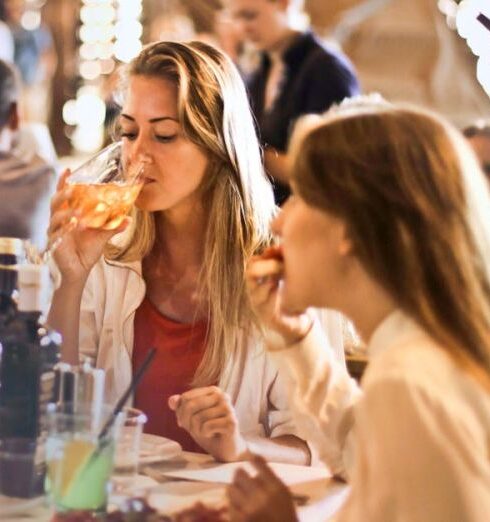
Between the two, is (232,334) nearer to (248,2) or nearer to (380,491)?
(380,491)

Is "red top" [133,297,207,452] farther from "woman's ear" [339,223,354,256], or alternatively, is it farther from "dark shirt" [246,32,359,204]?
"dark shirt" [246,32,359,204]

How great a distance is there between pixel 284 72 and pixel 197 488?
213cm

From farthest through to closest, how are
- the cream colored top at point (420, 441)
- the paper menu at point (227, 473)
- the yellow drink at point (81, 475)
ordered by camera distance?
the paper menu at point (227, 473)
the yellow drink at point (81, 475)
the cream colored top at point (420, 441)

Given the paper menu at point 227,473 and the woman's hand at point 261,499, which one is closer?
the woman's hand at point 261,499

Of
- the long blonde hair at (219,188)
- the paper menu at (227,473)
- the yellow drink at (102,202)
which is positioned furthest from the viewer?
the long blonde hair at (219,188)

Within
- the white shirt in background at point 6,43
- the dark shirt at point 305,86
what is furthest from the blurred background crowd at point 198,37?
the dark shirt at point 305,86

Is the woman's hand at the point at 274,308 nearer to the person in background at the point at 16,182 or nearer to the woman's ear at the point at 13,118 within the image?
the person in background at the point at 16,182

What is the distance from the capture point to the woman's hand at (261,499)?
1097 millimetres

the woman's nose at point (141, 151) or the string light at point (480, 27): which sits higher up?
the string light at point (480, 27)

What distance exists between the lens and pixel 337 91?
3.05 metres

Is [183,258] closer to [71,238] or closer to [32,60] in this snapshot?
[71,238]

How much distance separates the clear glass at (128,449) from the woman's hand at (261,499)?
0.19 metres

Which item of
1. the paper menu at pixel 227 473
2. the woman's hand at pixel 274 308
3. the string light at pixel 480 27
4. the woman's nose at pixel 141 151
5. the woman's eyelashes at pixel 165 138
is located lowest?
the paper menu at pixel 227 473

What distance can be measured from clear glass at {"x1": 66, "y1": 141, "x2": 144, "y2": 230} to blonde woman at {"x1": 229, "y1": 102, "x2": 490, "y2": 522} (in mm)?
541
